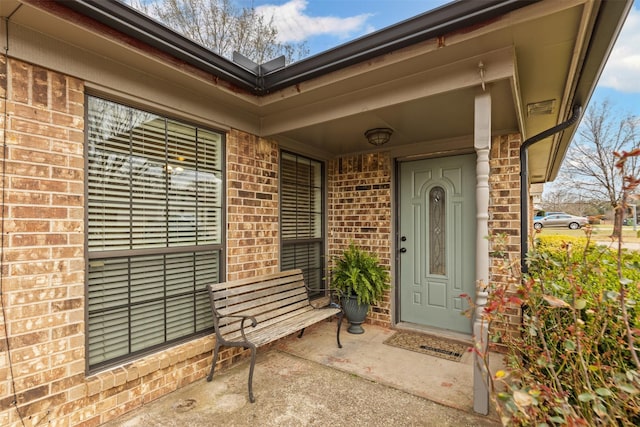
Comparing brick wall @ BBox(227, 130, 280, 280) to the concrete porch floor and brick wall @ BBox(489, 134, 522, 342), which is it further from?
brick wall @ BBox(489, 134, 522, 342)

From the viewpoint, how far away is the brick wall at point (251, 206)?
3.15m

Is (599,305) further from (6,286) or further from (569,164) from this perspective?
(569,164)

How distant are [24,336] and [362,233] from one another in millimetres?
3359

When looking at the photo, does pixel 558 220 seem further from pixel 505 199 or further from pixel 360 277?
pixel 360 277

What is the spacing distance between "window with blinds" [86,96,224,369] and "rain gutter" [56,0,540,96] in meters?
0.61

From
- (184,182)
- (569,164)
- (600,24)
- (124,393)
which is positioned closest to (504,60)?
(600,24)

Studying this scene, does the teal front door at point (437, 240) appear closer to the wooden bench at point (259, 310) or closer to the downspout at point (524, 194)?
the downspout at point (524, 194)

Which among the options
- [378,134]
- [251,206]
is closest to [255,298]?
[251,206]

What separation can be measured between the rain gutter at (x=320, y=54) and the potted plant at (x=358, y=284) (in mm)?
2158

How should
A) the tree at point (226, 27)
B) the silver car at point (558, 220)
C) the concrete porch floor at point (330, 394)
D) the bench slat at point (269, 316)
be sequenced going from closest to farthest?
1. the concrete porch floor at point (330, 394)
2. the bench slat at point (269, 316)
3. the tree at point (226, 27)
4. the silver car at point (558, 220)

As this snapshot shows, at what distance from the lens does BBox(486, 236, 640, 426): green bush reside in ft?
3.87

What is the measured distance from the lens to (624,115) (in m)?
13.8

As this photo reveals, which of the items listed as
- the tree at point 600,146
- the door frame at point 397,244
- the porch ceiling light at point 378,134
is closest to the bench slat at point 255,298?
the door frame at point 397,244

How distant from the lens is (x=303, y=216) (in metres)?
4.20
